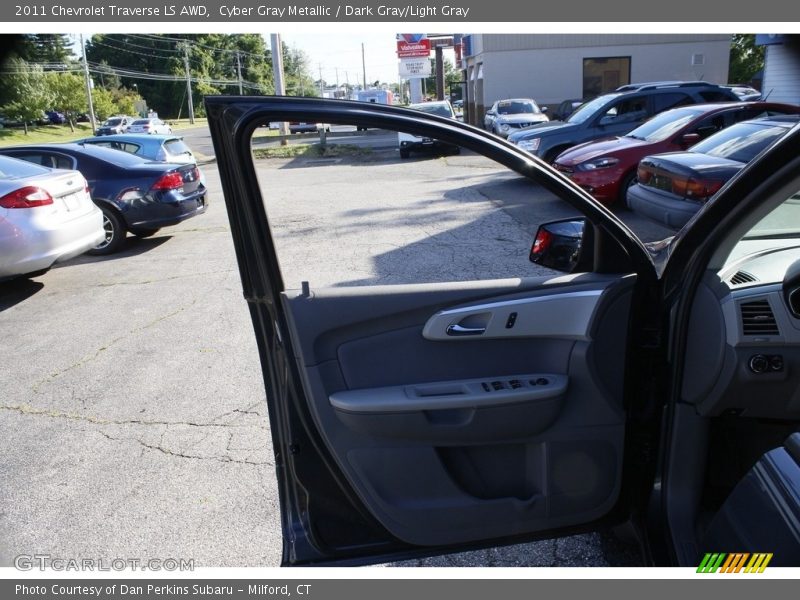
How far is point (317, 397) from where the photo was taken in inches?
82.5

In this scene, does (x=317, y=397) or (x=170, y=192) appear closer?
(x=317, y=397)

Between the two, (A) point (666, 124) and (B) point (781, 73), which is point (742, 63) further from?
(A) point (666, 124)

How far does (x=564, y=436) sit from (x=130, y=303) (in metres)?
5.38

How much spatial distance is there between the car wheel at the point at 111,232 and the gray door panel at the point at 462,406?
7.55 meters

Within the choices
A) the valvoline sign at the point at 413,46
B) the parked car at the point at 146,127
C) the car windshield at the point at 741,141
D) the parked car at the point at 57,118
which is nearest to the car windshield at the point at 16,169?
the car windshield at the point at 741,141

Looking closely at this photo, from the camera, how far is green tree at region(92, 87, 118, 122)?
172ft

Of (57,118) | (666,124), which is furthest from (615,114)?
(57,118)

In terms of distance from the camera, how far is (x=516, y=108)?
23.3 m

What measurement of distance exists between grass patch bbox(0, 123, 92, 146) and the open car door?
58.8 ft

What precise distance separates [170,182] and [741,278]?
26.7 ft

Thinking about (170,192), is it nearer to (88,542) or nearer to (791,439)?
(88,542)

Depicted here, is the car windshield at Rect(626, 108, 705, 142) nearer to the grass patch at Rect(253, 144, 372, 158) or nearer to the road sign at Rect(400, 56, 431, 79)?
the grass patch at Rect(253, 144, 372, 158)

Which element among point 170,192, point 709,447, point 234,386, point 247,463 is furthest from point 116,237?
point 709,447

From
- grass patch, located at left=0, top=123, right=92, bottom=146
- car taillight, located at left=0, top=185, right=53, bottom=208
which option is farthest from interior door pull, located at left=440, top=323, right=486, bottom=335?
grass patch, located at left=0, top=123, right=92, bottom=146
